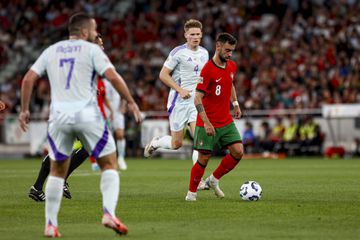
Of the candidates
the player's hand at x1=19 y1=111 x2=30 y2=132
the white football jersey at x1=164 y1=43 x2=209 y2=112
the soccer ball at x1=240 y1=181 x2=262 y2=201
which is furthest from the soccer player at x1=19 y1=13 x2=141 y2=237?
the white football jersey at x1=164 y1=43 x2=209 y2=112

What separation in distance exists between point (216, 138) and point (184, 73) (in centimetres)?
238

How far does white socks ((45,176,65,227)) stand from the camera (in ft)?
28.5

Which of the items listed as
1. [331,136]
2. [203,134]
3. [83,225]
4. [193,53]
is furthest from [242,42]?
[83,225]

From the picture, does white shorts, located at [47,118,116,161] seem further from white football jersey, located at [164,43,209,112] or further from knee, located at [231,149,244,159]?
white football jersey, located at [164,43,209,112]

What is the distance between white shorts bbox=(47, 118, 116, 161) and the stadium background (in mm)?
21257

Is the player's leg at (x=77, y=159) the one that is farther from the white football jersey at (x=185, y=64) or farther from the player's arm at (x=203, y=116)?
the white football jersey at (x=185, y=64)

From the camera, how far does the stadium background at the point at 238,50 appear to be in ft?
99.7

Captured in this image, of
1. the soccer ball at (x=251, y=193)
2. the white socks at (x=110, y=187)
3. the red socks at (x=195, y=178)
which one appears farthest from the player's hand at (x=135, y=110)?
the soccer ball at (x=251, y=193)

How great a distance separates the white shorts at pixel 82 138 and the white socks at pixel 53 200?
229 millimetres

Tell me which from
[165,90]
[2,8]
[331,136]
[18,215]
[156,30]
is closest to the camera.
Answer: [18,215]

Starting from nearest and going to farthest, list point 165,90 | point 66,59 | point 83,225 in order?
point 66,59 → point 83,225 → point 165,90

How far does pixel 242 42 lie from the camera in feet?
112

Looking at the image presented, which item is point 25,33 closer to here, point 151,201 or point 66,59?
point 151,201

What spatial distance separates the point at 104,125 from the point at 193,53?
584 cm
